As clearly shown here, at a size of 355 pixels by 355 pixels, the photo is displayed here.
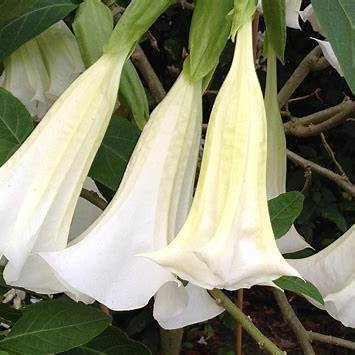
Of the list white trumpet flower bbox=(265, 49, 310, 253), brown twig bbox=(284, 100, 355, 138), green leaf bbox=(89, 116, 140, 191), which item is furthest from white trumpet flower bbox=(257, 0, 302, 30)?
brown twig bbox=(284, 100, 355, 138)

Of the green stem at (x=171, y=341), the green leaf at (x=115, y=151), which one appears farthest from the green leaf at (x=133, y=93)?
the green stem at (x=171, y=341)

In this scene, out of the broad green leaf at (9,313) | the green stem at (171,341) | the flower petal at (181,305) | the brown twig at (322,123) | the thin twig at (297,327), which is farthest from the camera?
the green stem at (171,341)

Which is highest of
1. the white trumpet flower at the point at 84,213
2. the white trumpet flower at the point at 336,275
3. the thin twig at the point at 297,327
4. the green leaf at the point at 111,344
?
the white trumpet flower at the point at 84,213

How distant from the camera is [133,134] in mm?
741

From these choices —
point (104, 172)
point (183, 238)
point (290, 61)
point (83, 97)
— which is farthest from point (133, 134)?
point (290, 61)

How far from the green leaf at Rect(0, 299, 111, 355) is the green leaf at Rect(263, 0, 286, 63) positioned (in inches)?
11.3

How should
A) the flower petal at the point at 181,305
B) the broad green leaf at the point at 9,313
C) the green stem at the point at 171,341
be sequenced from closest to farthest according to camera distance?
the flower petal at the point at 181,305 < the broad green leaf at the point at 9,313 < the green stem at the point at 171,341

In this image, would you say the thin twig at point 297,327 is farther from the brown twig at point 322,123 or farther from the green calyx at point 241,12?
the green calyx at point 241,12

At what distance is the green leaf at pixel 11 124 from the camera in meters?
0.70

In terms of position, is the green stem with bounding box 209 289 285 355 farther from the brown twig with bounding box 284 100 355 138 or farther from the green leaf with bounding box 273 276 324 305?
the brown twig with bounding box 284 100 355 138

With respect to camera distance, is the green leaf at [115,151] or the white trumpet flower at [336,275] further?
the green leaf at [115,151]

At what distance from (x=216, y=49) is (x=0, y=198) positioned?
0.19 m

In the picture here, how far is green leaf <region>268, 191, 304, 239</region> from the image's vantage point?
67 cm

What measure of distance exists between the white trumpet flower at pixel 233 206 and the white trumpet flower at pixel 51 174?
0.10m
